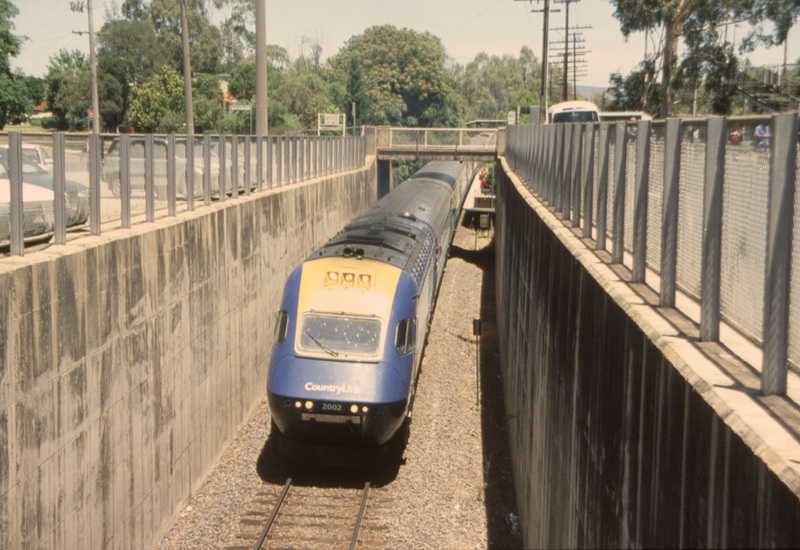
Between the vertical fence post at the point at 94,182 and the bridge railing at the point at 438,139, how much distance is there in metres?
30.3

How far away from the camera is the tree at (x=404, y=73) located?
97250 mm

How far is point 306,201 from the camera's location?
895 inches

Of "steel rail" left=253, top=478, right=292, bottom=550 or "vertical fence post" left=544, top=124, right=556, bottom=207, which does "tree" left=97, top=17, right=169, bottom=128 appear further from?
"steel rail" left=253, top=478, right=292, bottom=550

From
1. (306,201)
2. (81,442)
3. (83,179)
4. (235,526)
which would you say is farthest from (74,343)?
(306,201)

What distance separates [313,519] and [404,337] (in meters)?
2.83

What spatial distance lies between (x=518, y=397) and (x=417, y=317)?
7.31ft

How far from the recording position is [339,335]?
521 inches

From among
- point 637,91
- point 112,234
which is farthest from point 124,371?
point 637,91

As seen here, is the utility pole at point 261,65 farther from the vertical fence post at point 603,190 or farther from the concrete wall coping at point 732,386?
the concrete wall coping at point 732,386

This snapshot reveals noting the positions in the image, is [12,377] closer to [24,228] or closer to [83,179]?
[24,228]

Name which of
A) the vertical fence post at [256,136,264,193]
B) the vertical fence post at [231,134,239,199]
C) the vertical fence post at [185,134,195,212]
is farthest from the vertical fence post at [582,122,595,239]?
the vertical fence post at [256,136,264,193]

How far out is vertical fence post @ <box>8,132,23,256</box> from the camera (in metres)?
8.28

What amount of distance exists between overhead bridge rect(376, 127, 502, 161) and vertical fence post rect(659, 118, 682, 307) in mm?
34152

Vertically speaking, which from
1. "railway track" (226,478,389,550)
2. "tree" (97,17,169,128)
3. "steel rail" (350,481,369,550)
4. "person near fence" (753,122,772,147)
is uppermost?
"tree" (97,17,169,128)
